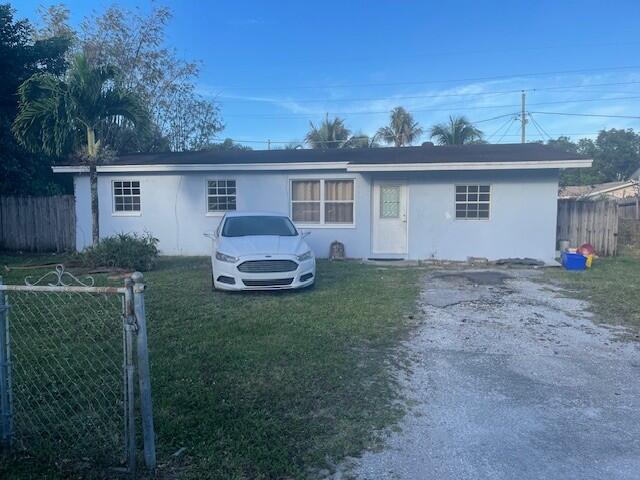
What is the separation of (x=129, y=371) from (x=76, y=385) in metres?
1.87

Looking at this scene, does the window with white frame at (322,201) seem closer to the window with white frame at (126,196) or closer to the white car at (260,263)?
the white car at (260,263)

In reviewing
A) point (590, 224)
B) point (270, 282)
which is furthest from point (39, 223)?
point (590, 224)

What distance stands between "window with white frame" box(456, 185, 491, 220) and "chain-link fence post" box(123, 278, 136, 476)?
11056 millimetres

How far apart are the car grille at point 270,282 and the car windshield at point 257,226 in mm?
1319

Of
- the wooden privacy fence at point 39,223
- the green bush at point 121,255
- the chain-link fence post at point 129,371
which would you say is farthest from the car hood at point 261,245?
the wooden privacy fence at point 39,223

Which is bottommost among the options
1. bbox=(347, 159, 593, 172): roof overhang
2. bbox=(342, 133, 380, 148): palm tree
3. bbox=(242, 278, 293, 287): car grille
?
bbox=(242, 278, 293, 287): car grille

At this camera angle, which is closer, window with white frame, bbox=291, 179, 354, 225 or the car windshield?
the car windshield

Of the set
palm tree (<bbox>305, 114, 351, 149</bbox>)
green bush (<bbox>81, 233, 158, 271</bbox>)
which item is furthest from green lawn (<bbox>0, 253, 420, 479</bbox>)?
palm tree (<bbox>305, 114, 351, 149</bbox>)

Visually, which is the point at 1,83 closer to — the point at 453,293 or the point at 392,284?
the point at 392,284

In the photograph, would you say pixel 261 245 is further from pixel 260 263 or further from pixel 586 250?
pixel 586 250

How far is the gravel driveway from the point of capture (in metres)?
2.96

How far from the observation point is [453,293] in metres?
8.45

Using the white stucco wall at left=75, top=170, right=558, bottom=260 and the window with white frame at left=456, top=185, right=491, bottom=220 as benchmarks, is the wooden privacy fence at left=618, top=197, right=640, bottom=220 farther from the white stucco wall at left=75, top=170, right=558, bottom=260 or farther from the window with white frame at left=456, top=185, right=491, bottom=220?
the window with white frame at left=456, top=185, right=491, bottom=220

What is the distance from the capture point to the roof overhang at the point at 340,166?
1127 centimetres
